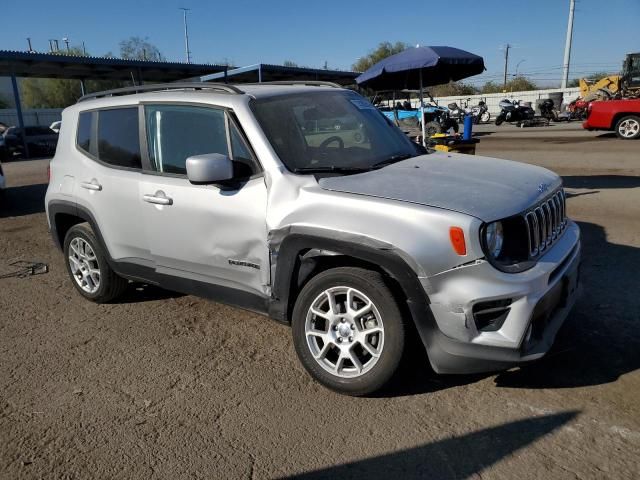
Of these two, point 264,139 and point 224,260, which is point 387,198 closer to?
point 264,139

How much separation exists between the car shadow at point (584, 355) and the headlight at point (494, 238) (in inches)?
29.8

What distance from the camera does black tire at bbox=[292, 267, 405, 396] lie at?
2926 mm

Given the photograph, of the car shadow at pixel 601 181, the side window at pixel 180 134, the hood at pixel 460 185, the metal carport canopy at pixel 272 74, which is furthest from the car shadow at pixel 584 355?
the metal carport canopy at pixel 272 74

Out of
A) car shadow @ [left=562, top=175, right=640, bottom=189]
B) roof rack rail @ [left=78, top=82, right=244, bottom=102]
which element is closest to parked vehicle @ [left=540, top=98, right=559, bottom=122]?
car shadow @ [left=562, top=175, right=640, bottom=189]

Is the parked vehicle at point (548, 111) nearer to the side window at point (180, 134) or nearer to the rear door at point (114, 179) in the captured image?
the rear door at point (114, 179)

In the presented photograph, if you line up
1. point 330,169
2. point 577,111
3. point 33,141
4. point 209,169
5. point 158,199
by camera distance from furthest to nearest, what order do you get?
point 577,111
point 33,141
point 158,199
point 330,169
point 209,169

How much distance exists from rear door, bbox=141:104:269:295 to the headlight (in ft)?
4.47

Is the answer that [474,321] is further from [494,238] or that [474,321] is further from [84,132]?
[84,132]

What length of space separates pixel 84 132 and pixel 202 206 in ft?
6.07

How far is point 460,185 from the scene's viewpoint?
10.4 ft

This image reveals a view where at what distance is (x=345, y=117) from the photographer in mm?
4234

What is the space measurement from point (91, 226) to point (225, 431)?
251 centimetres

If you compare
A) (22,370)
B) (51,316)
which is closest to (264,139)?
(22,370)

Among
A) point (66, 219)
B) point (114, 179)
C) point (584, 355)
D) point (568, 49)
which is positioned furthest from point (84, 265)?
point (568, 49)
